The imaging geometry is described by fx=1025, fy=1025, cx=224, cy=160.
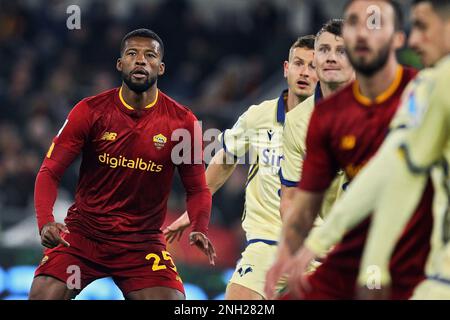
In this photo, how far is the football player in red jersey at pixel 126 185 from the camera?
699 centimetres

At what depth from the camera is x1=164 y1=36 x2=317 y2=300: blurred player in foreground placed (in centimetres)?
763

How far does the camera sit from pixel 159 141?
284 inches

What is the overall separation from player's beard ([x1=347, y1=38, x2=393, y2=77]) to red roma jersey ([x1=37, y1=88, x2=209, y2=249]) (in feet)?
8.65

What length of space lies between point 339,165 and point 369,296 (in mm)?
824

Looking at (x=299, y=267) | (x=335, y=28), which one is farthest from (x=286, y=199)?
(x=299, y=267)

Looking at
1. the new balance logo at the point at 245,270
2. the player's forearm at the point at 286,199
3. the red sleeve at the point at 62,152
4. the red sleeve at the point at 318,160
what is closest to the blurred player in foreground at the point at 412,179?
the red sleeve at the point at 318,160

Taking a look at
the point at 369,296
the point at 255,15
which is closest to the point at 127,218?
the point at 369,296

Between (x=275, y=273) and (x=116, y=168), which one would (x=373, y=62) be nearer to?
(x=275, y=273)

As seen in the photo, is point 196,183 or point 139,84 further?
point 196,183

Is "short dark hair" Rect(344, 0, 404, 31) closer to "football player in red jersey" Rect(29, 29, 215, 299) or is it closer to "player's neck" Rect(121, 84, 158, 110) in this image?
"football player in red jersey" Rect(29, 29, 215, 299)

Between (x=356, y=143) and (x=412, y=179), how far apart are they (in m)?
1.01

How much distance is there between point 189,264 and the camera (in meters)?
11.1

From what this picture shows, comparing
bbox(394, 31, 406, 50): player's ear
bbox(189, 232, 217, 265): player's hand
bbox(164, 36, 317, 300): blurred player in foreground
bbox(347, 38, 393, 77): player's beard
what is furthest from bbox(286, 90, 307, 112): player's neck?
bbox(347, 38, 393, 77): player's beard
